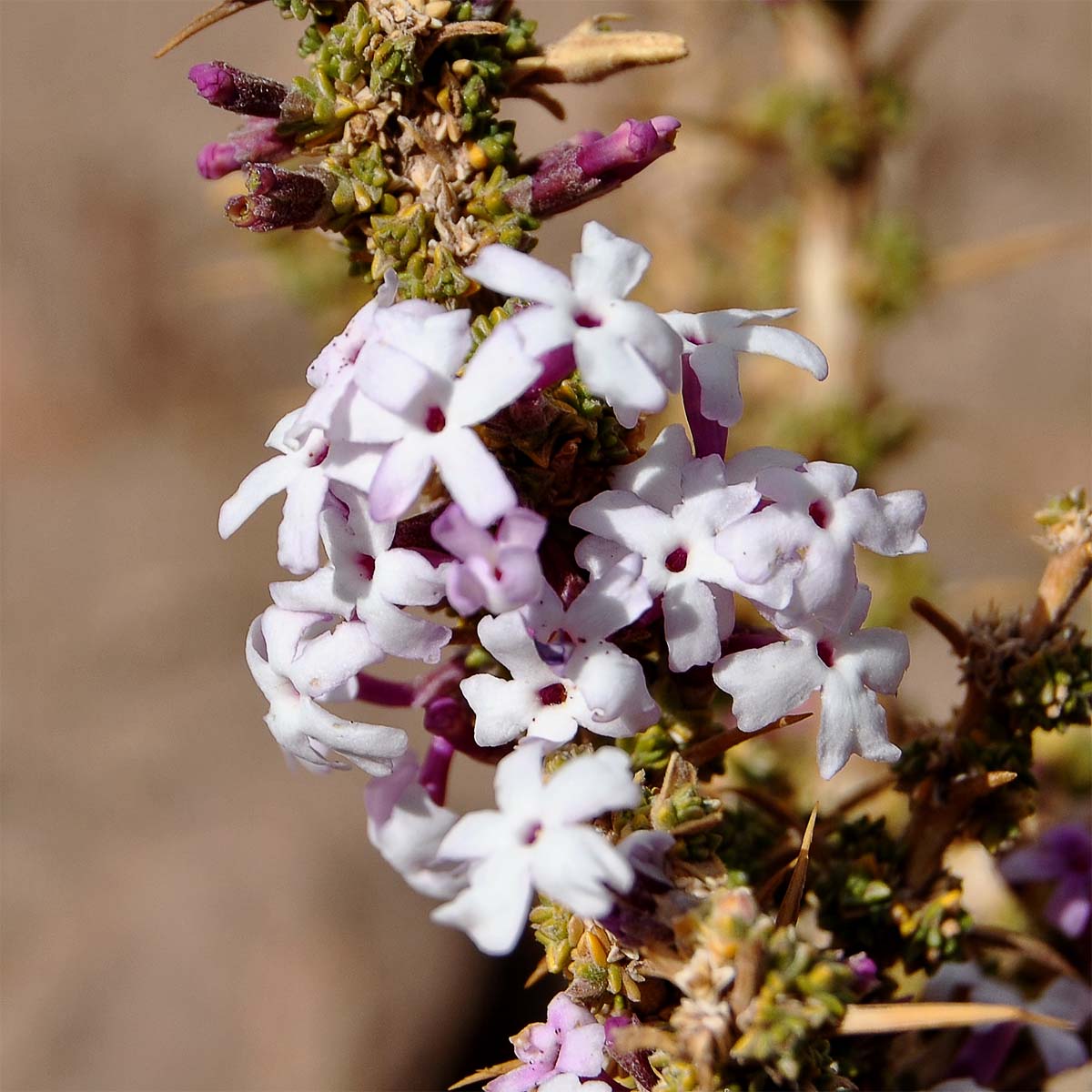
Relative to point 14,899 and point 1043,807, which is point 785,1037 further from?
point 14,899

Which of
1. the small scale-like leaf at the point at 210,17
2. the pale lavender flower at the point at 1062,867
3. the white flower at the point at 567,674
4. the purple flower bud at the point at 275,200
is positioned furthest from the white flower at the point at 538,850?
the pale lavender flower at the point at 1062,867

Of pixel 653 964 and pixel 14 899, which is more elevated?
pixel 653 964

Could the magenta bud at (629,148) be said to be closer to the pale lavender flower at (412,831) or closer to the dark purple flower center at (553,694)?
the dark purple flower center at (553,694)

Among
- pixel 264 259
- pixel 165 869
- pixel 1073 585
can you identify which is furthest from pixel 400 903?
pixel 1073 585

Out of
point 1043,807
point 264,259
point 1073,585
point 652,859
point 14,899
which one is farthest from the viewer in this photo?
point 14,899

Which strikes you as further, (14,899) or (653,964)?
(14,899)

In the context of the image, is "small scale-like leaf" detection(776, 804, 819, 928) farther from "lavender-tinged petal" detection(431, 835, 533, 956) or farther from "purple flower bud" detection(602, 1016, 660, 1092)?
"lavender-tinged petal" detection(431, 835, 533, 956)

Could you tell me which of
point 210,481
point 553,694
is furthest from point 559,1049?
point 210,481

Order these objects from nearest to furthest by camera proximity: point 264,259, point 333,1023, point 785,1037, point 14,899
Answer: point 785,1037 → point 264,259 → point 333,1023 → point 14,899
